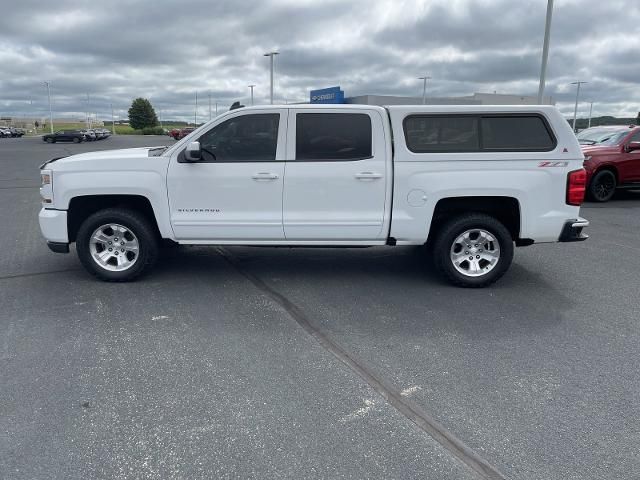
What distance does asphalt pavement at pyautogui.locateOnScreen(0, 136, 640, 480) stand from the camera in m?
2.75

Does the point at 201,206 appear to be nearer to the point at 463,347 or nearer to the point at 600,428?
the point at 463,347

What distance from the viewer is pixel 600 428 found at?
3.02m

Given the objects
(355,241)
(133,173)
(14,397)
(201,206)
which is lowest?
(14,397)

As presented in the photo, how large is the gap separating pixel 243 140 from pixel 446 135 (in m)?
2.16

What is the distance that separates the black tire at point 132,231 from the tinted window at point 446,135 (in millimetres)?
3000

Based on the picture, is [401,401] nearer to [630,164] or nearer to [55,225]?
[55,225]

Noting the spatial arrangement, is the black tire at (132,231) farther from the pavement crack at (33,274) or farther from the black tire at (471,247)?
the black tire at (471,247)

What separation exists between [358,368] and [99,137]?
61.8 m

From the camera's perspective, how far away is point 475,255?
18.4ft

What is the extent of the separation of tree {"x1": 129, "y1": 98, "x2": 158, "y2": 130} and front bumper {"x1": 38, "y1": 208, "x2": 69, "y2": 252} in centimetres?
9649

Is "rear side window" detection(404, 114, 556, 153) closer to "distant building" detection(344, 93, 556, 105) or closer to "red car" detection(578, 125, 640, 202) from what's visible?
"red car" detection(578, 125, 640, 202)

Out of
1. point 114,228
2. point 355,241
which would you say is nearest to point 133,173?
point 114,228

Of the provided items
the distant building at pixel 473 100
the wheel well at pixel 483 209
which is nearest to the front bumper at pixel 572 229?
the wheel well at pixel 483 209

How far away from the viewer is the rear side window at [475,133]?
17.5 feet
